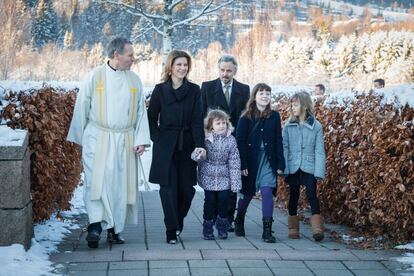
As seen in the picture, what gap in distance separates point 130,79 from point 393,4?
189 meters

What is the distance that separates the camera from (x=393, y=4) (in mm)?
186125

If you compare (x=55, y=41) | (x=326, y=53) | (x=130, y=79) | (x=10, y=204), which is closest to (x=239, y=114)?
(x=130, y=79)

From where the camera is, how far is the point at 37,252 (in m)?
5.80

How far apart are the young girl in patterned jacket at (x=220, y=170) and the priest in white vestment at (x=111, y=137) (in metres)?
0.72

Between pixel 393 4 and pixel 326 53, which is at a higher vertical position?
A: pixel 393 4

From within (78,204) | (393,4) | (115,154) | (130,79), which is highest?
(393,4)

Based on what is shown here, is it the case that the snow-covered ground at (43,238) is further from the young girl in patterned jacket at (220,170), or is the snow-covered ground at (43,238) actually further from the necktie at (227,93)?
the young girl in patterned jacket at (220,170)

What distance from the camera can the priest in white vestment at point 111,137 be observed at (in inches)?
253

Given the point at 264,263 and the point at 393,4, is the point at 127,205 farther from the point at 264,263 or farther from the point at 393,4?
the point at 393,4

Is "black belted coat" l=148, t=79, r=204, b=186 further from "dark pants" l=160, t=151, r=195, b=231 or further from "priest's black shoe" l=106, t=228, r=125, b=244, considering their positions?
"priest's black shoe" l=106, t=228, r=125, b=244

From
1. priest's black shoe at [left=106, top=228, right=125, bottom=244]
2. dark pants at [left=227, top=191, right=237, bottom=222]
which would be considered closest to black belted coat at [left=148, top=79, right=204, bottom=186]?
priest's black shoe at [left=106, top=228, right=125, bottom=244]

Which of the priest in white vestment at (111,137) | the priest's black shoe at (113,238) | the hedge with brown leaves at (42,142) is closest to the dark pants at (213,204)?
the priest in white vestment at (111,137)

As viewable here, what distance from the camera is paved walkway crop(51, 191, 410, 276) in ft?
17.4

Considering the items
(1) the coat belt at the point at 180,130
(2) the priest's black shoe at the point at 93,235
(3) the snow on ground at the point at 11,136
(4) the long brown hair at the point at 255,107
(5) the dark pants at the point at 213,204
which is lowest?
(2) the priest's black shoe at the point at 93,235
